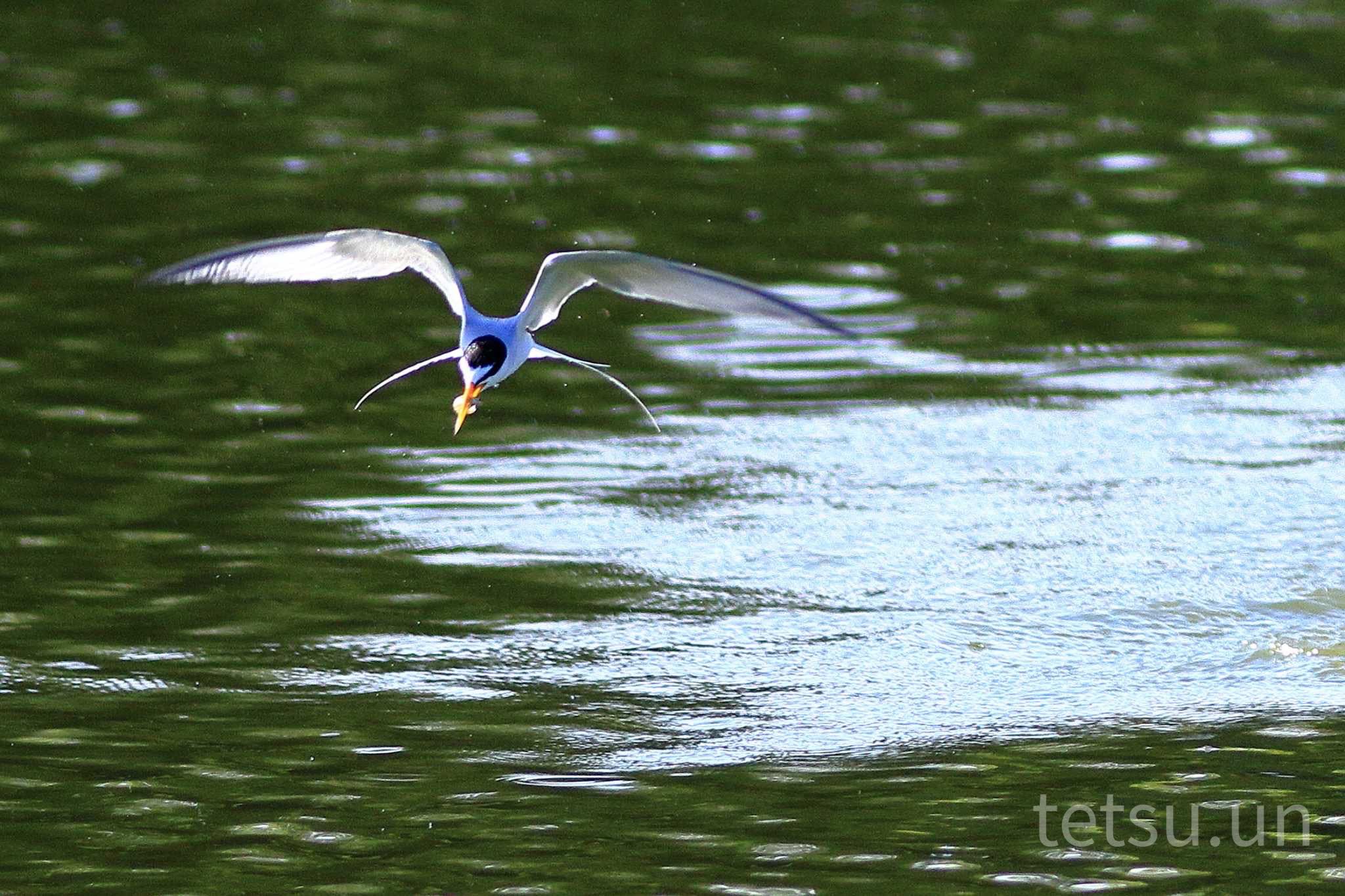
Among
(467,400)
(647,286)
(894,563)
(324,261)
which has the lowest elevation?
(894,563)

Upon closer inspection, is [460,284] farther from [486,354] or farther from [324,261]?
[324,261]

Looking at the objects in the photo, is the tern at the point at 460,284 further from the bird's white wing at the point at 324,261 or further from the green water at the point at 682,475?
the green water at the point at 682,475

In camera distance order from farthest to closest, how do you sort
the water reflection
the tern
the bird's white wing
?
the water reflection < the bird's white wing < the tern

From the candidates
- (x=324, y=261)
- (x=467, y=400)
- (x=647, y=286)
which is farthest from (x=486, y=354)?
(x=324, y=261)

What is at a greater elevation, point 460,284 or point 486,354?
point 460,284

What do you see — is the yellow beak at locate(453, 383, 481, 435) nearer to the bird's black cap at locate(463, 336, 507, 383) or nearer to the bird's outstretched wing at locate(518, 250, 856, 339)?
the bird's black cap at locate(463, 336, 507, 383)

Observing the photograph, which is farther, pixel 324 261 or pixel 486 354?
→ pixel 324 261

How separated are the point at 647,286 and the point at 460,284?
1.87ft

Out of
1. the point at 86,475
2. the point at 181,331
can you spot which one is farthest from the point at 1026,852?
the point at 181,331

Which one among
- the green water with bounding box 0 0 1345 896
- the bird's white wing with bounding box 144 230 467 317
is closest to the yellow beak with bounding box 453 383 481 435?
the bird's white wing with bounding box 144 230 467 317

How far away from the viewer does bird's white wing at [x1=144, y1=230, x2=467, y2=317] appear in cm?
653

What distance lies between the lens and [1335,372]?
1035 centimetres

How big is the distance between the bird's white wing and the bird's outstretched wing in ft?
0.98

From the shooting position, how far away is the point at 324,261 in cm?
683
